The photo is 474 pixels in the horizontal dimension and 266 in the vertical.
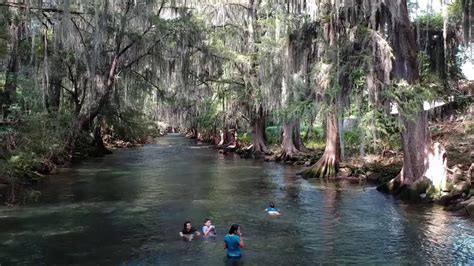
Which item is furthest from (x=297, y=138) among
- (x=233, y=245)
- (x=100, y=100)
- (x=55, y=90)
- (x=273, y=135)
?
(x=233, y=245)

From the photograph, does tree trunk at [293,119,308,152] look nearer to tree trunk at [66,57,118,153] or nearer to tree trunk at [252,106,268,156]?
tree trunk at [252,106,268,156]

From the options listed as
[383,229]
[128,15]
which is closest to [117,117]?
[128,15]

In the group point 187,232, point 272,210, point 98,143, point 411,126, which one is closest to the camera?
point 187,232

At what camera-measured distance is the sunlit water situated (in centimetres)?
1080

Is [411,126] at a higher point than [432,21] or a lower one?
lower

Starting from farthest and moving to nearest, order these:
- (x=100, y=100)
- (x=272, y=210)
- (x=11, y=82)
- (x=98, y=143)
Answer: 1. (x=98, y=143)
2. (x=100, y=100)
3. (x=11, y=82)
4. (x=272, y=210)

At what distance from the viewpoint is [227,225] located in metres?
13.8

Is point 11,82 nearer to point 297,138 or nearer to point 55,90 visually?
point 55,90

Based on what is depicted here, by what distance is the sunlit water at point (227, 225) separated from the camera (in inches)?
425

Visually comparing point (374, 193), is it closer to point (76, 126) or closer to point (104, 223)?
point (104, 223)

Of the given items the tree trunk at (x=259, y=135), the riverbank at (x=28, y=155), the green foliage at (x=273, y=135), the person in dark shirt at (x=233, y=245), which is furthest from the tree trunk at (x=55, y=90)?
the person in dark shirt at (x=233, y=245)

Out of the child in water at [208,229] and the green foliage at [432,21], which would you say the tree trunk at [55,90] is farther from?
the green foliage at [432,21]

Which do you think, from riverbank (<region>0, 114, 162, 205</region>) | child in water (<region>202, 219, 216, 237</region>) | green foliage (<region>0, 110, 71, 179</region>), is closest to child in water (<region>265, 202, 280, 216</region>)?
child in water (<region>202, 219, 216, 237</region>)

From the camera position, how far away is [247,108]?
38219 millimetres
